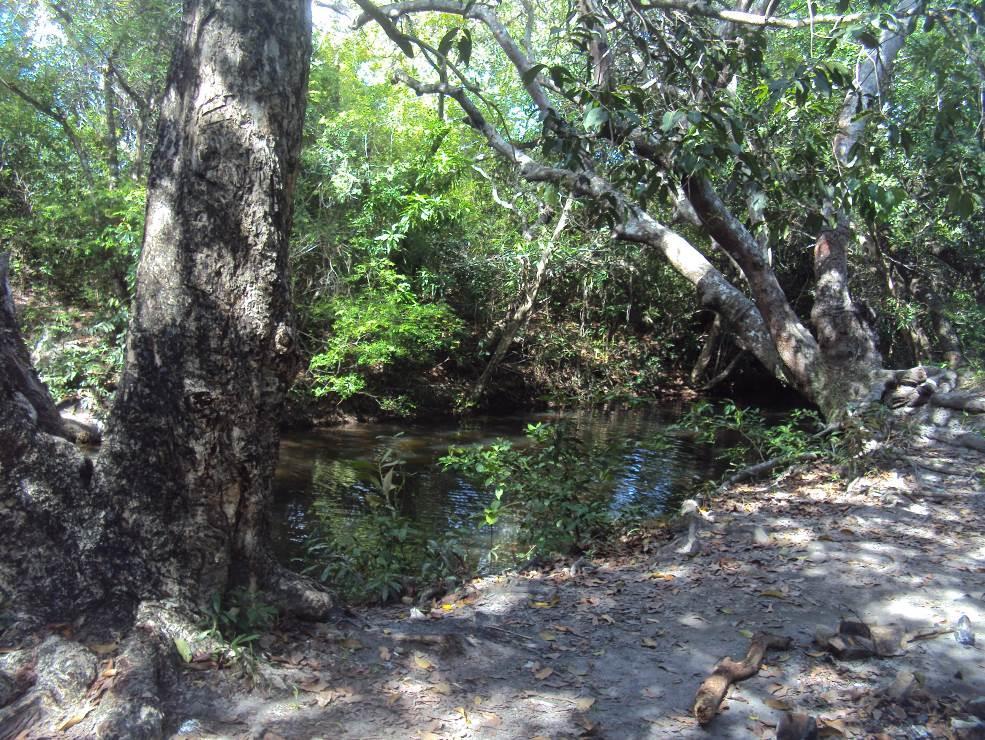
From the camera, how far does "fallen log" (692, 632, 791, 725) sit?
2.89m

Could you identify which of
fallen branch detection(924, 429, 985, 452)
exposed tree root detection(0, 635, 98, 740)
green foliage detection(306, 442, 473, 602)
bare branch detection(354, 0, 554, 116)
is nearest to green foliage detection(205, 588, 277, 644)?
exposed tree root detection(0, 635, 98, 740)

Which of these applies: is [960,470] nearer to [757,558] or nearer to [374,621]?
[757,558]

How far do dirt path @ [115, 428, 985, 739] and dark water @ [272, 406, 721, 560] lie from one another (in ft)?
6.11

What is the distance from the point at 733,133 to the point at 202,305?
2.68 metres

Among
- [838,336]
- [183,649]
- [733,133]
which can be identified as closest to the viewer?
[183,649]

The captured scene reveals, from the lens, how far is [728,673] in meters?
3.16

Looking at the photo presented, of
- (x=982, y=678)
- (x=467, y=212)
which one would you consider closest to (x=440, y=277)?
(x=467, y=212)

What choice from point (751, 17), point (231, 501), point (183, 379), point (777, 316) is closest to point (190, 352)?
point (183, 379)

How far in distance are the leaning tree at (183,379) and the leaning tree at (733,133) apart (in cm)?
118

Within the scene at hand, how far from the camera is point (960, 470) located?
6.48m

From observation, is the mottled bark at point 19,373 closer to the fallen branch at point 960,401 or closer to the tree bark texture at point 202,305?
the tree bark texture at point 202,305

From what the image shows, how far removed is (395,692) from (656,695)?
43.2 inches

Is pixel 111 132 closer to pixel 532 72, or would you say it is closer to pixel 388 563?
pixel 388 563

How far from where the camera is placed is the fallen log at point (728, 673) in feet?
9.50
